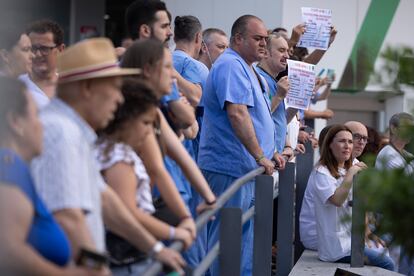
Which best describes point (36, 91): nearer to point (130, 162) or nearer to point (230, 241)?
point (230, 241)

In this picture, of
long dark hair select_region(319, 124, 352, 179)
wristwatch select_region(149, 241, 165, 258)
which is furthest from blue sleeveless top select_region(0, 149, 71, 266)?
long dark hair select_region(319, 124, 352, 179)

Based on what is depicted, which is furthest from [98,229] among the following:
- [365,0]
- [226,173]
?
[365,0]

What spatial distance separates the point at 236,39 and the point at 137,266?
330cm

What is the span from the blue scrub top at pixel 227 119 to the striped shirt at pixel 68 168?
3345 mm

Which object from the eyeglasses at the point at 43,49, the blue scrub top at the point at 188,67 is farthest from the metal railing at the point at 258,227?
the eyeglasses at the point at 43,49

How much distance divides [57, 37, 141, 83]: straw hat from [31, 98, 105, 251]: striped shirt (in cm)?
14

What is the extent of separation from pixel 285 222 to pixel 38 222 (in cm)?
454

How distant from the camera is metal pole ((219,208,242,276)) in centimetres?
530

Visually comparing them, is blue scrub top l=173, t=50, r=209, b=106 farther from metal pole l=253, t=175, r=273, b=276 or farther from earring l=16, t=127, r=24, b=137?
earring l=16, t=127, r=24, b=137

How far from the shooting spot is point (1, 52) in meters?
5.90

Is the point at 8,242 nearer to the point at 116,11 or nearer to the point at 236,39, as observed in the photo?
the point at 236,39

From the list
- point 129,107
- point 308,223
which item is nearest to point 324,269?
point 308,223

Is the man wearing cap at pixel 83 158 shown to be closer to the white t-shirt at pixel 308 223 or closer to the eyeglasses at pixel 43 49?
the eyeglasses at pixel 43 49

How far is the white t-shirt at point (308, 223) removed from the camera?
27.0ft
